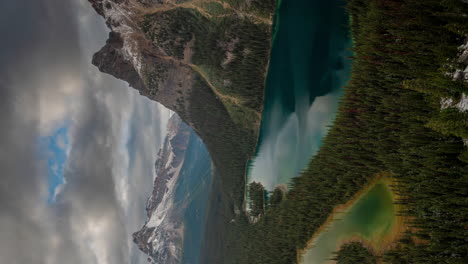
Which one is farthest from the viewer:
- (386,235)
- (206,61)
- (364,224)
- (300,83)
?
(206,61)

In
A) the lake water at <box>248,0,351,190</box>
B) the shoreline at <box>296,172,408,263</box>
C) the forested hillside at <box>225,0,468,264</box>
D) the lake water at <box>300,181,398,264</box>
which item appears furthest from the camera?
the lake water at <box>248,0,351,190</box>

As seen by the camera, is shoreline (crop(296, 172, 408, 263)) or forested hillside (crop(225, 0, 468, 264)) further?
shoreline (crop(296, 172, 408, 263))

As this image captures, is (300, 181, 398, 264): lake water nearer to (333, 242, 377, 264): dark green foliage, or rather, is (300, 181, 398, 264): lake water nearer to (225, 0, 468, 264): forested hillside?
(333, 242, 377, 264): dark green foliage

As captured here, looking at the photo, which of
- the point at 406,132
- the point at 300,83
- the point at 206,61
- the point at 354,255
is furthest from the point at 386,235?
the point at 206,61

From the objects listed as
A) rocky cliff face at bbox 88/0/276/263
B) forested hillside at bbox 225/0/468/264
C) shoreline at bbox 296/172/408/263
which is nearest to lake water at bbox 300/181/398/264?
shoreline at bbox 296/172/408/263

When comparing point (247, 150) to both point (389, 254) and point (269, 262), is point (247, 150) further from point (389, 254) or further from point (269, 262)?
point (389, 254)

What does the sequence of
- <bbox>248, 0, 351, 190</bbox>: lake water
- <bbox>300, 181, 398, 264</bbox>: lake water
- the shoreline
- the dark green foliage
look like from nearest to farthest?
the shoreline < <bbox>300, 181, 398, 264</bbox>: lake water < the dark green foliage < <bbox>248, 0, 351, 190</bbox>: lake water

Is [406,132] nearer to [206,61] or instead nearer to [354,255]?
[354,255]

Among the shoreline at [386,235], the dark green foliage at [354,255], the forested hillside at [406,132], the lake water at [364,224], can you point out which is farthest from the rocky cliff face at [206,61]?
the dark green foliage at [354,255]
